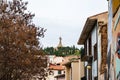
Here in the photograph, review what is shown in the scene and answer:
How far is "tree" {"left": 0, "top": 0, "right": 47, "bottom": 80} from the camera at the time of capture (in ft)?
120

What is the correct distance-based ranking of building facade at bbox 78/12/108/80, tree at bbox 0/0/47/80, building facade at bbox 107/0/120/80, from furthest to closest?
tree at bbox 0/0/47/80
building facade at bbox 78/12/108/80
building facade at bbox 107/0/120/80

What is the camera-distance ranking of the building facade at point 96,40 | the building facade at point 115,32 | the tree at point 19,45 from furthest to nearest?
the tree at point 19,45, the building facade at point 96,40, the building facade at point 115,32

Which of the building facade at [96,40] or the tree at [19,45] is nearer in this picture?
the building facade at [96,40]

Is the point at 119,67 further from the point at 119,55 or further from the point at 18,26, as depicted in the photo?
the point at 18,26

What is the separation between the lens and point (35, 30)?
127 feet

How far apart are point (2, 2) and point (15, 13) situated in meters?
1.48

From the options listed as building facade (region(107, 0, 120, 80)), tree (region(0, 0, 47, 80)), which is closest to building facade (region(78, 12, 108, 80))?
tree (region(0, 0, 47, 80))

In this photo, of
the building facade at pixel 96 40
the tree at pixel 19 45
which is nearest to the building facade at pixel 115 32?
the building facade at pixel 96 40

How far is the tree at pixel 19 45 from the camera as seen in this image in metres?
36.7

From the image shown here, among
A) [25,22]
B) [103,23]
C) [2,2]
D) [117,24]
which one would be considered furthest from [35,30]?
[117,24]

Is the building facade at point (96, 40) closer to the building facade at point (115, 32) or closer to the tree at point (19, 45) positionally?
the tree at point (19, 45)

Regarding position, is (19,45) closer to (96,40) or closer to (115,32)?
(96,40)

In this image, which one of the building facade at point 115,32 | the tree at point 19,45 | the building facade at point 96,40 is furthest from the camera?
the tree at point 19,45

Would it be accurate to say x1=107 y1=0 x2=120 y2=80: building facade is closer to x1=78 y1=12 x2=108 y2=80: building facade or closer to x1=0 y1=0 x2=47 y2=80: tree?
x1=78 y1=12 x2=108 y2=80: building facade
